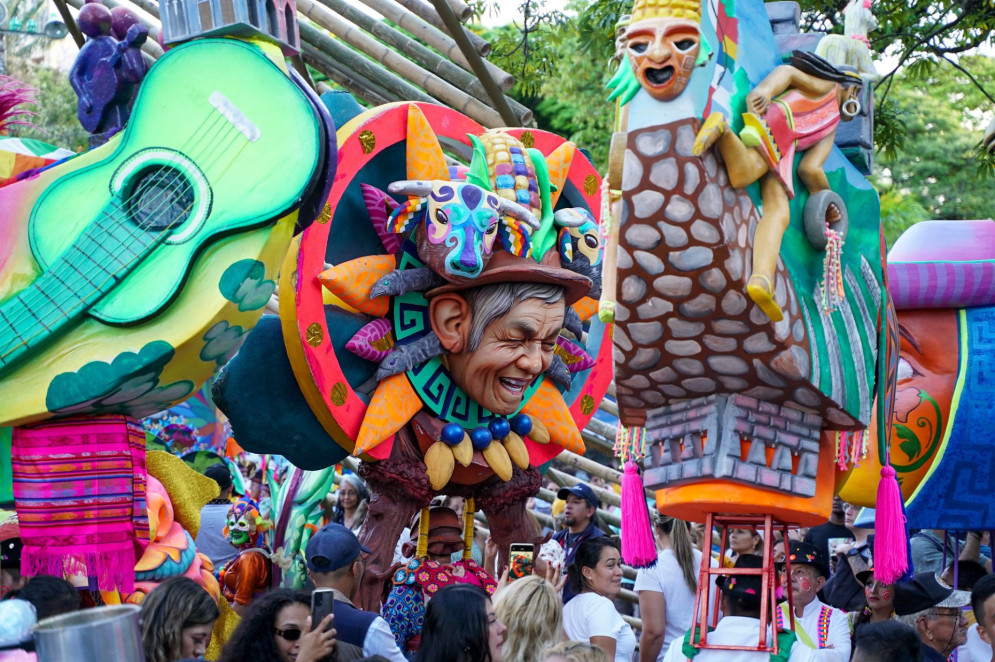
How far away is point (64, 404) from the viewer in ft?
13.9

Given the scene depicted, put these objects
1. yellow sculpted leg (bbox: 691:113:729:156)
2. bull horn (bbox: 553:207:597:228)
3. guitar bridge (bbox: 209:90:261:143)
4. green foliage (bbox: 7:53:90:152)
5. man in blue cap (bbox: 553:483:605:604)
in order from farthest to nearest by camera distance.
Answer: green foliage (bbox: 7:53:90:152), man in blue cap (bbox: 553:483:605:604), bull horn (bbox: 553:207:597:228), guitar bridge (bbox: 209:90:261:143), yellow sculpted leg (bbox: 691:113:729:156)

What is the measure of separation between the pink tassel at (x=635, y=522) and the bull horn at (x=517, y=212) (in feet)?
3.85

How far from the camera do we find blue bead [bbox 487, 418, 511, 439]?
215 inches

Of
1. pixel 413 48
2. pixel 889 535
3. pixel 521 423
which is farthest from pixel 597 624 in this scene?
pixel 413 48

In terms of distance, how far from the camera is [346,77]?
8164mm

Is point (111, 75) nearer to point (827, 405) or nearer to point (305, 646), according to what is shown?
point (305, 646)

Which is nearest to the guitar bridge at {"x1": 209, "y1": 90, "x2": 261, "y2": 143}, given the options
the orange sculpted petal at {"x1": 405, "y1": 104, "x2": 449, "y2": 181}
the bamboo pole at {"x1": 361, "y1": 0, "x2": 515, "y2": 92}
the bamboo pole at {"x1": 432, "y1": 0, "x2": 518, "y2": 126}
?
the orange sculpted petal at {"x1": 405, "y1": 104, "x2": 449, "y2": 181}

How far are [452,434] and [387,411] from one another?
0.30m

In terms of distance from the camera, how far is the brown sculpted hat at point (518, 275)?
5188 mm

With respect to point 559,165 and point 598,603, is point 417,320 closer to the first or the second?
point 559,165

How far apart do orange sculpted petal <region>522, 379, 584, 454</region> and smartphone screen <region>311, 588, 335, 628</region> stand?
7.33ft

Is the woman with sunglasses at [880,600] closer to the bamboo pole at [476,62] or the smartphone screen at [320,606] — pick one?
the smartphone screen at [320,606]

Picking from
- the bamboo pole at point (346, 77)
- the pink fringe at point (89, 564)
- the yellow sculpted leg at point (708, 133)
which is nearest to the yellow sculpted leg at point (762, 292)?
the yellow sculpted leg at point (708, 133)

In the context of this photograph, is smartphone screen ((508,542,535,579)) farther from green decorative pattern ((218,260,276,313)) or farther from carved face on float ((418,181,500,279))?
green decorative pattern ((218,260,276,313))
